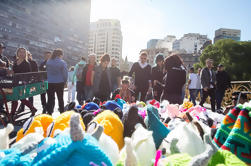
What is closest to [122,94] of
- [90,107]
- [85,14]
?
[90,107]

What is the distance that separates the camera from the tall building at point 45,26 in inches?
2478

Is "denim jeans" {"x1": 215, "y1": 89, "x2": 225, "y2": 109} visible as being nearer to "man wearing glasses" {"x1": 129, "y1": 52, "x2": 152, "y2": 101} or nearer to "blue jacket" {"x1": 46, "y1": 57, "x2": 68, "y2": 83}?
"man wearing glasses" {"x1": 129, "y1": 52, "x2": 152, "y2": 101}

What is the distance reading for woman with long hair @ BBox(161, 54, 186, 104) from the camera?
370 centimetres

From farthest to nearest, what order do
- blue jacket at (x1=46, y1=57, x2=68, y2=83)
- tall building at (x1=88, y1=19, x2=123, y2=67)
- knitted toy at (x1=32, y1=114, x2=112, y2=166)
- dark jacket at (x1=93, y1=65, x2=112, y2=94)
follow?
tall building at (x1=88, y1=19, x2=123, y2=67)
dark jacket at (x1=93, y1=65, x2=112, y2=94)
blue jacket at (x1=46, y1=57, x2=68, y2=83)
knitted toy at (x1=32, y1=114, x2=112, y2=166)

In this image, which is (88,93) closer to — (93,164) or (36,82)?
(36,82)

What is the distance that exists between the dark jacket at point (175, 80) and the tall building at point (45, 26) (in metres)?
68.1

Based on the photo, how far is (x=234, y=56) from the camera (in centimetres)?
3138

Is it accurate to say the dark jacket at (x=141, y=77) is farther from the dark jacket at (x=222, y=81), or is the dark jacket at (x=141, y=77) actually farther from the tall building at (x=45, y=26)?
the tall building at (x=45, y=26)

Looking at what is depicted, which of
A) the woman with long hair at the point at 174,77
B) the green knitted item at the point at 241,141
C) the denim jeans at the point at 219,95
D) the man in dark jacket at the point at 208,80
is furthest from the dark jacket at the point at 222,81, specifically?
the green knitted item at the point at 241,141

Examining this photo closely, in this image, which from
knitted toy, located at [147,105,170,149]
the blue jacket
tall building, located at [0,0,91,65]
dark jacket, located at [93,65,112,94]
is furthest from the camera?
tall building, located at [0,0,91,65]

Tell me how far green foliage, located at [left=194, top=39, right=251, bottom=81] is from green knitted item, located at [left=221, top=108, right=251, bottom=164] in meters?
31.7

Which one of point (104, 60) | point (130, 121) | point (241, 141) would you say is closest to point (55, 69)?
point (104, 60)

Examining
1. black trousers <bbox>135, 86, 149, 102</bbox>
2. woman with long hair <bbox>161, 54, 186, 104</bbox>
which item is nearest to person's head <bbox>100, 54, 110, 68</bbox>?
black trousers <bbox>135, 86, 149, 102</bbox>

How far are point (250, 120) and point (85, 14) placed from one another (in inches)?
4134
